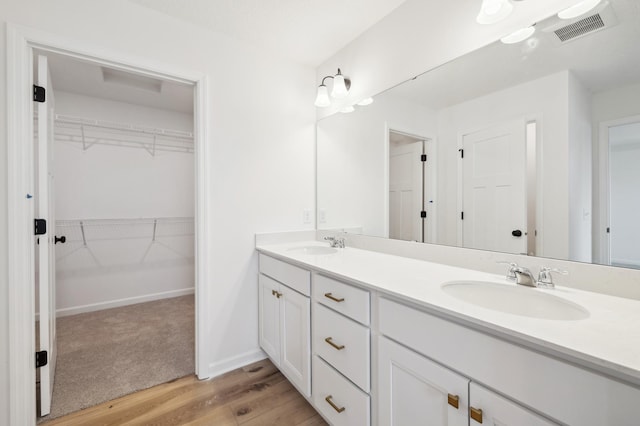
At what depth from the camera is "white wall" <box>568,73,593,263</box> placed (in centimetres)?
105

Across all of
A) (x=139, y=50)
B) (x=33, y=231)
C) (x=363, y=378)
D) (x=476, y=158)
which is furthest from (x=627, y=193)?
(x=33, y=231)

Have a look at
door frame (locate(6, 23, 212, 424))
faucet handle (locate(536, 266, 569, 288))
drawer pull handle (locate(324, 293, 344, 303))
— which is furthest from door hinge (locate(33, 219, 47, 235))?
faucet handle (locate(536, 266, 569, 288))

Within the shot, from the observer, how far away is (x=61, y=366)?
6.48 ft

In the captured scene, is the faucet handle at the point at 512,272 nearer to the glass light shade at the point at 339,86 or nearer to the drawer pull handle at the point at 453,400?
the drawer pull handle at the point at 453,400

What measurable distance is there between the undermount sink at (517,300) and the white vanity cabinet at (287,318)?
0.76m

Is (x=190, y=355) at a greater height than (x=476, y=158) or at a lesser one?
lesser

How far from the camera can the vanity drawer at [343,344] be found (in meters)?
1.14

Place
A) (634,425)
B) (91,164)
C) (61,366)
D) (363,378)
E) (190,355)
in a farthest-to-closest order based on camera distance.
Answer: (91,164) → (190,355) → (61,366) → (363,378) → (634,425)

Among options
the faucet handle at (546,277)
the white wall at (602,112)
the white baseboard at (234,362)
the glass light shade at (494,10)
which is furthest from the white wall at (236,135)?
the white wall at (602,112)

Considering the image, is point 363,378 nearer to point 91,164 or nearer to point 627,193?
point 627,193

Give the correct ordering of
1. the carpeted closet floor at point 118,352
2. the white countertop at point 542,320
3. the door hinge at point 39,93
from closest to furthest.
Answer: the white countertop at point 542,320 → the door hinge at point 39,93 → the carpeted closet floor at point 118,352

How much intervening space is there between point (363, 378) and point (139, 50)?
215 centimetres

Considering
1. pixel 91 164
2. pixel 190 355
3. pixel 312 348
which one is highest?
pixel 91 164

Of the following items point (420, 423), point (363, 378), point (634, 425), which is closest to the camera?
point (634, 425)
